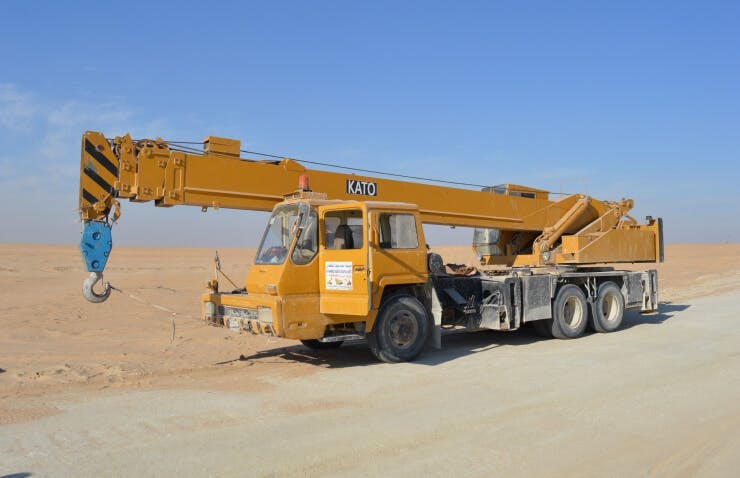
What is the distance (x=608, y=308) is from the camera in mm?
14117

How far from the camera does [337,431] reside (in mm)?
6062

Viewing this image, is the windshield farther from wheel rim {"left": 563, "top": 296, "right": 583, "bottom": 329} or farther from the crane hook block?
wheel rim {"left": 563, "top": 296, "right": 583, "bottom": 329}

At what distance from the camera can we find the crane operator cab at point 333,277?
29.7 ft

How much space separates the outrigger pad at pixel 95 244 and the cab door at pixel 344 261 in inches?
121

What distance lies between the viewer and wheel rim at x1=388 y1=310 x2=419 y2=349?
981 cm

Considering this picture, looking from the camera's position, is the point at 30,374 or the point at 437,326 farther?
the point at 437,326

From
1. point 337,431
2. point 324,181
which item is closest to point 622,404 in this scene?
point 337,431

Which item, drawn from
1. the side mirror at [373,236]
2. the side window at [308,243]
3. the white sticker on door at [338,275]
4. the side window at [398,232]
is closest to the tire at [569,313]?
the side window at [398,232]

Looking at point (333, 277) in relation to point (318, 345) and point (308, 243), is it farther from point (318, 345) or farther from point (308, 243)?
point (318, 345)

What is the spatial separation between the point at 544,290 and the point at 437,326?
3199 mm

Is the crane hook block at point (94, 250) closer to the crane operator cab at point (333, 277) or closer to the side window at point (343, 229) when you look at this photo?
the crane operator cab at point (333, 277)

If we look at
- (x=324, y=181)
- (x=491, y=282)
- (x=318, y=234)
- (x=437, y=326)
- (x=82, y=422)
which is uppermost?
(x=324, y=181)

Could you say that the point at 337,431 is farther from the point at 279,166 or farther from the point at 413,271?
the point at 279,166

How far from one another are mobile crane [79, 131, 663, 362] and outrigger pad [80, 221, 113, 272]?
0.01m
